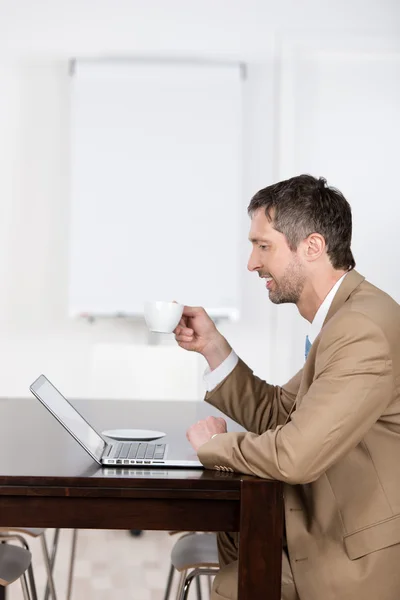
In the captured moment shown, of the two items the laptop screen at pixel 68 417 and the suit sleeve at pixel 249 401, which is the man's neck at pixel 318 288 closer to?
the suit sleeve at pixel 249 401

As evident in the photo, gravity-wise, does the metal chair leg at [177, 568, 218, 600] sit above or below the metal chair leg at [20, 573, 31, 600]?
above

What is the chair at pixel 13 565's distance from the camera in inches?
81.3

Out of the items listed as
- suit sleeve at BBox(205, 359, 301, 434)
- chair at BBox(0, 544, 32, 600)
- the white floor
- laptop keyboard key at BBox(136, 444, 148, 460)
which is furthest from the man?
the white floor

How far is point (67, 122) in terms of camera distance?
16.1ft

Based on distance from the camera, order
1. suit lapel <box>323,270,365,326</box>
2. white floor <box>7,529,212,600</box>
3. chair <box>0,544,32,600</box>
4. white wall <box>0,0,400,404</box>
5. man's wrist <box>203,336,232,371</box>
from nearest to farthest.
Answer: suit lapel <box>323,270,365,326</box>
chair <box>0,544,32,600</box>
man's wrist <box>203,336,232,371</box>
white floor <box>7,529,212,600</box>
white wall <box>0,0,400,404</box>

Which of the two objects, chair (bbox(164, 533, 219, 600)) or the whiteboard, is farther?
the whiteboard

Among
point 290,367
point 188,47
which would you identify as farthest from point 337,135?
point 290,367

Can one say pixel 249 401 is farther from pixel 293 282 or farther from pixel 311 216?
pixel 311 216

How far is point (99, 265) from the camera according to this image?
4.73 m

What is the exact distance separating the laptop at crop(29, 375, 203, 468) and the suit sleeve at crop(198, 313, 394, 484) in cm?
10

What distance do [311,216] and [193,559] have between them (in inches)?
36.7

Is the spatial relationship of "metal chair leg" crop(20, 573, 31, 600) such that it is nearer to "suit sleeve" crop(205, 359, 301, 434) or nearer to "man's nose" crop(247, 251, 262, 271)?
"suit sleeve" crop(205, 359, 301, 434)

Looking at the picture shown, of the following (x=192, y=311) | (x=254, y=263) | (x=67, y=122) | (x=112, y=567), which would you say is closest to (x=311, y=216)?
(x=254, y=263)

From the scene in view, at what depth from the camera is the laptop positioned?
65.1 inches
